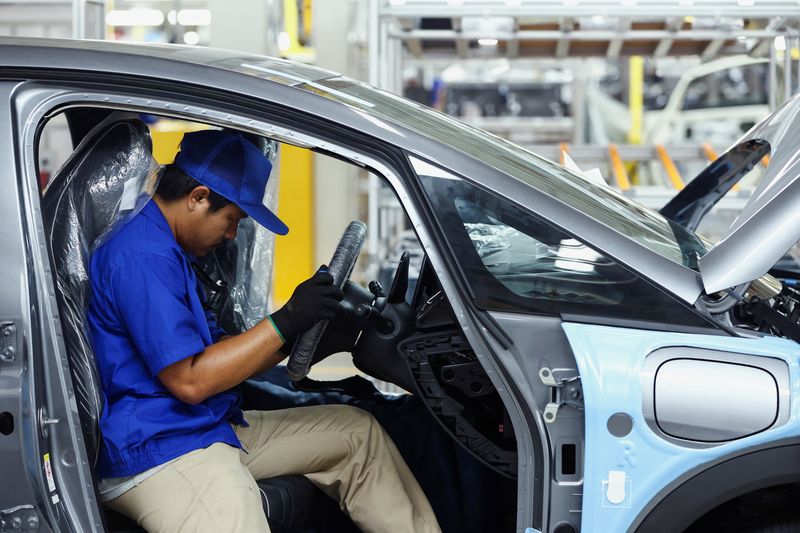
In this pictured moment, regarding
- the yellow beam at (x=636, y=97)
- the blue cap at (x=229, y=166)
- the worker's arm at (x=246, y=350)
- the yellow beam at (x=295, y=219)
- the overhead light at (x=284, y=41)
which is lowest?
the yellow beam at (x=295, y=219)

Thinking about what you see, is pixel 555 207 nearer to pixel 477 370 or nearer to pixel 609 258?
pixel 609 258

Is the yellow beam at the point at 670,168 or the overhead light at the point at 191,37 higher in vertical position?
the overhead light at the point at 191,37

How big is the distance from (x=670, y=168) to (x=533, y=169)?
3705 millimetres

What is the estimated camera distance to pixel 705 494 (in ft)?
6.32

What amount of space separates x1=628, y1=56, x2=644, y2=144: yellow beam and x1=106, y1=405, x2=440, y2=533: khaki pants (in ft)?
32.0

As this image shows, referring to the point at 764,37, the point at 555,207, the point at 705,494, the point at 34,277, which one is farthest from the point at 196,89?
the point at 764,37

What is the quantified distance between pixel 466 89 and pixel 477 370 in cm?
1041

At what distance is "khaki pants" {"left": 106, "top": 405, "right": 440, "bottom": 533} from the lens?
2.16 meters

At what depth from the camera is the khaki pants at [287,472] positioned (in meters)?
2.16

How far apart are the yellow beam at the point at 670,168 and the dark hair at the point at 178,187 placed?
11.9 feet

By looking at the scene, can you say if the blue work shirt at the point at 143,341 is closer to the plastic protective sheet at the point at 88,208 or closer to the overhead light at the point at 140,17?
the plastic protective sheet at the point at 88,208

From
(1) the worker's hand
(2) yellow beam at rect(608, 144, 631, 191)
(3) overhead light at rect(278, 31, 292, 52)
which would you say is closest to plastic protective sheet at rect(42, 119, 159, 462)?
(1) the worker's hand

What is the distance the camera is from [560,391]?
6.54 feet

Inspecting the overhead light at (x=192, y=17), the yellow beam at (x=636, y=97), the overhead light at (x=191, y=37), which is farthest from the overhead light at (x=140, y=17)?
the yellow beam at (x=636, y=97)
